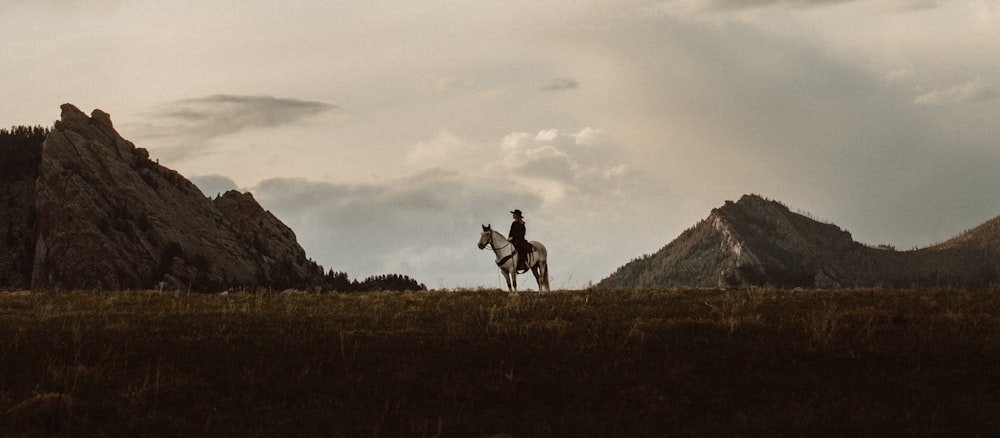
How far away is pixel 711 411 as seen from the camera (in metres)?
15.9

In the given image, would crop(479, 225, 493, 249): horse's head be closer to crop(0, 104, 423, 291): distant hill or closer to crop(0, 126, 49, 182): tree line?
crop(0, 104, 423, 291): distant hill

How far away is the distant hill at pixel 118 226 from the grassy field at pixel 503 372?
62.4 meters

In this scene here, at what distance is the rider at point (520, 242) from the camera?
136ft

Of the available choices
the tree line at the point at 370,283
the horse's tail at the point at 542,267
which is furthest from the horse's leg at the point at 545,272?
the tree line at the point at 370,283

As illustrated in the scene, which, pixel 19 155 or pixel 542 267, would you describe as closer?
pixel 542 267

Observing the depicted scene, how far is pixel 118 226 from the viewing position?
89.6 metres

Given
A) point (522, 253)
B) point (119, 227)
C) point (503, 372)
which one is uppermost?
point (119, 227)

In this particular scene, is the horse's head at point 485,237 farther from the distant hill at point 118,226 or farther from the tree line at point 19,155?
the tree line at point 19,155

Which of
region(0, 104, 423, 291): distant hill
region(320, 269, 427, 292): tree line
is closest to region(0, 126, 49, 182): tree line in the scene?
region(0, 104, 423, 291): distant hill

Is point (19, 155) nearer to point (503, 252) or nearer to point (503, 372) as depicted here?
point (503, 252)

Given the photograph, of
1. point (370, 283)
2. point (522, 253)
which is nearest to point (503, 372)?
point (522, 253)

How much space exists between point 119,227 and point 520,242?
58.8 m

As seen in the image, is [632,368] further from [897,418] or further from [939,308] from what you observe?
[939,308]

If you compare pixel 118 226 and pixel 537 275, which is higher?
pixel 118 226
